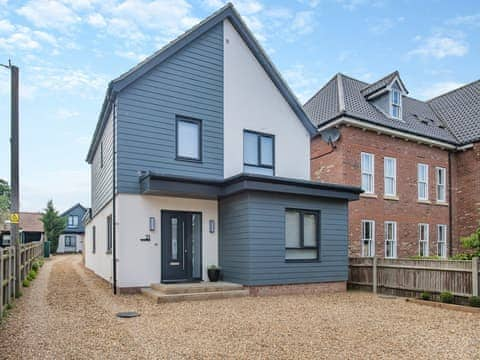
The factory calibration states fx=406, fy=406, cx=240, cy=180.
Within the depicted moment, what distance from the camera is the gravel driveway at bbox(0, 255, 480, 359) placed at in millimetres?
5727

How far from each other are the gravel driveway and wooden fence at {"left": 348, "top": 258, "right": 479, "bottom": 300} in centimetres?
111

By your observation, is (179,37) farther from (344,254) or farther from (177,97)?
(344,254)

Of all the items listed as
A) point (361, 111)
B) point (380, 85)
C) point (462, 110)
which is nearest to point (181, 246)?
point (361, 111)

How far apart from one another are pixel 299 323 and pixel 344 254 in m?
5.98

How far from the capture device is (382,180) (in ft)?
58.7

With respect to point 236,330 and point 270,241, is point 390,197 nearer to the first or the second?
point 270,241

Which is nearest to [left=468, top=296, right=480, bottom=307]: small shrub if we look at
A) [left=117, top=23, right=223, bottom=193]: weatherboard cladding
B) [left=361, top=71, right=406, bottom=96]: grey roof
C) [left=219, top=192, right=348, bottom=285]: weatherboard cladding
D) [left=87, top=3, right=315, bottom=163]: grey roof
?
[left=219, top=192, right=348, bottom=285]: weatherboard cladding

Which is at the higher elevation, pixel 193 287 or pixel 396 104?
pixel 396 104

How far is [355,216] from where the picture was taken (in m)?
16.7

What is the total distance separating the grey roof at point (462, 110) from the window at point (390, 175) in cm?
494

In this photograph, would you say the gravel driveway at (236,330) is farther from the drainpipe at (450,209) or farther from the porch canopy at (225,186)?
the drainpipe at (450,209)

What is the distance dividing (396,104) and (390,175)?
3.63 metres

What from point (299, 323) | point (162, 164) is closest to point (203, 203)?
point (162, 164)

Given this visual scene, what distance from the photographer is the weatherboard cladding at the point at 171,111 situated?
11.8 m
